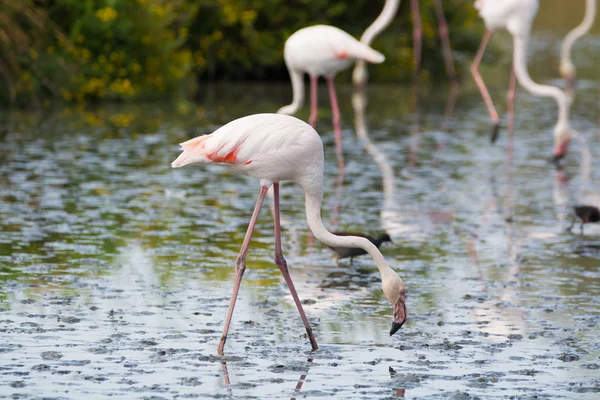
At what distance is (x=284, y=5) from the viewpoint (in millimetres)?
28109

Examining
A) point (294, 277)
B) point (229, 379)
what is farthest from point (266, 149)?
point (294, 277)

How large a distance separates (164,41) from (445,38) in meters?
8.54

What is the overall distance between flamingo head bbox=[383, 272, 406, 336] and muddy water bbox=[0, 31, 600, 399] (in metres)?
0.21

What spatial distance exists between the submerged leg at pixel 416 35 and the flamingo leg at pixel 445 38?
47cm

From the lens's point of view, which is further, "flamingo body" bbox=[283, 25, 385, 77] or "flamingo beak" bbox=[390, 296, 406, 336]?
"flamingo body" bbox=[283, 25, 385, 77]

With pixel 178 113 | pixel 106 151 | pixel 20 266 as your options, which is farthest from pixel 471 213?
pixel 178 113

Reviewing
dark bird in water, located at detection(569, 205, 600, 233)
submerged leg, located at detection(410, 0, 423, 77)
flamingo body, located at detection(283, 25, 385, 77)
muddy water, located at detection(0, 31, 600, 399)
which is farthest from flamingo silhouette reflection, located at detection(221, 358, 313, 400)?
submerged leg, located at detection(410, 0, 423, 77)

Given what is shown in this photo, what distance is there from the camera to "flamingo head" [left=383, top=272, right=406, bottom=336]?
20.7 ft

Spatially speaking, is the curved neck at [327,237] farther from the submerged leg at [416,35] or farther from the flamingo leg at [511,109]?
the submerged leg at [416,35]

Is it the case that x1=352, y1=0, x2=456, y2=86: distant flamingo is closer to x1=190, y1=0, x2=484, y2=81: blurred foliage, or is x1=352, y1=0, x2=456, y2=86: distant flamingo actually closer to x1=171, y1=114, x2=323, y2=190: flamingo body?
x1=190, y1=0, x2=484, y2=81: blurred foliage

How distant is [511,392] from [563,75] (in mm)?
24774

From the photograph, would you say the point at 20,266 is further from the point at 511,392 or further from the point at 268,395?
the point at 511,392

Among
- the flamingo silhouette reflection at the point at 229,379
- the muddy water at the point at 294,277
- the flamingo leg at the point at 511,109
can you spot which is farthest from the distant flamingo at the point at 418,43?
the flamingo silhouette reflection at the point at 229,379

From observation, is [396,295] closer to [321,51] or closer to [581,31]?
[321,51]
